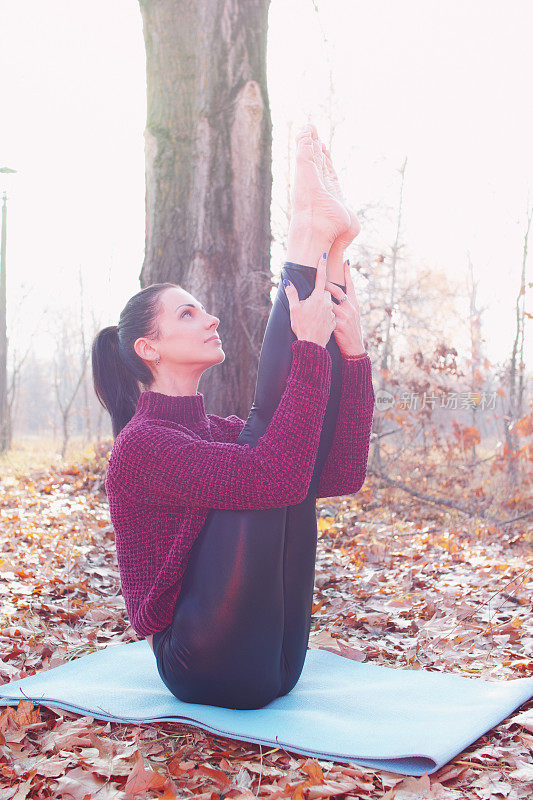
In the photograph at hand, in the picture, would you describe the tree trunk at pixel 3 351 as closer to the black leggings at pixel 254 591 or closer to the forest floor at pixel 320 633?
the forest floor at pixel 320 633

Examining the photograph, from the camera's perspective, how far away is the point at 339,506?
7.00 m

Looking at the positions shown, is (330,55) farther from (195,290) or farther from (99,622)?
(99,622)

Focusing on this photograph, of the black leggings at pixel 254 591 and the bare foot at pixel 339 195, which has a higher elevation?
the bare foot at pixel 339 195

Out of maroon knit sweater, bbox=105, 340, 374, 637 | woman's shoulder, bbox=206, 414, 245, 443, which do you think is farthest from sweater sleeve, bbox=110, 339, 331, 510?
woman's shoulder, bbox=206, 414, 245, 443

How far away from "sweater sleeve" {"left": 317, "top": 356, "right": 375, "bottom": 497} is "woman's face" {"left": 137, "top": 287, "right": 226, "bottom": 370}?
0.46m

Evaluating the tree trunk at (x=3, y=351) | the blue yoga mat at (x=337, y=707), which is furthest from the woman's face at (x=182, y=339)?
the tree trunk at (x=3, y=351)

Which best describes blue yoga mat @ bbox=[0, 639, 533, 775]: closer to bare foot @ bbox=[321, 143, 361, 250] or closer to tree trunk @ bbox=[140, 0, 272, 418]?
bare foot @ bbox=[321, 143, 361, 250]

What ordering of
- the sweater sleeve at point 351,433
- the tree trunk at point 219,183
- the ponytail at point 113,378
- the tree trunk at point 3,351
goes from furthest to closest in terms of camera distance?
the tree trunk at point 3,351, the tree trunk at point 219,183, the ponytail at point 113,378, the sweater sleeve at point 351,433

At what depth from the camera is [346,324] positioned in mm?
2371

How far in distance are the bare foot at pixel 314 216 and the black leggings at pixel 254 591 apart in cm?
9

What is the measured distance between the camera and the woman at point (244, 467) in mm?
2086

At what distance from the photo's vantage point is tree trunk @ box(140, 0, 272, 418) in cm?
462

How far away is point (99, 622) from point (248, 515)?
6.04ft

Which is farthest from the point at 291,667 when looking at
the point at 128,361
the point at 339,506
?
the point at 339,506
